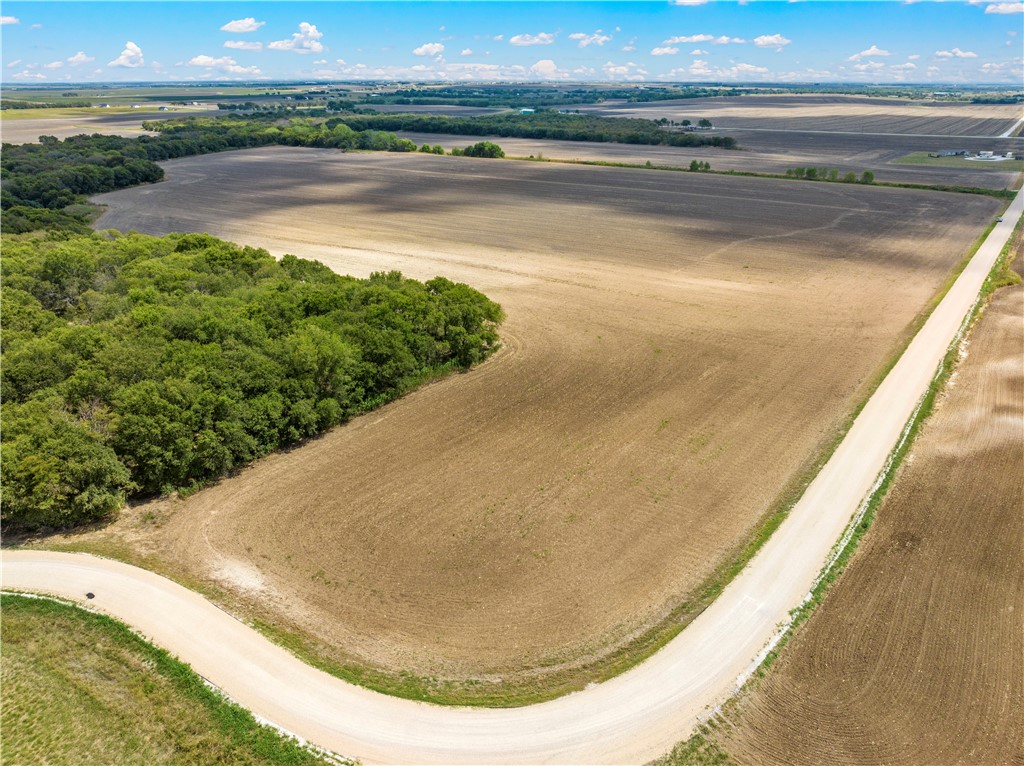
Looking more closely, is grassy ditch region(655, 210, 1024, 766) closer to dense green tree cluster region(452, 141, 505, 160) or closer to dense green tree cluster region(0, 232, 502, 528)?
dense green tree cluster region(0, 232, 502, 528)

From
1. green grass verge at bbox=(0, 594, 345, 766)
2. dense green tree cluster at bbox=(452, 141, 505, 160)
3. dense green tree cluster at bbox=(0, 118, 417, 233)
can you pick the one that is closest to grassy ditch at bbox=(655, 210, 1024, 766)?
green grass verge at bbox=(0, 594, 345, 766)

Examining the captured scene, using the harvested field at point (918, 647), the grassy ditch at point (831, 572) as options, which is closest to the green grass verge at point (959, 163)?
the grassy ditch at point (831, 572)

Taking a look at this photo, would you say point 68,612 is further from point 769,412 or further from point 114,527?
point 769,412

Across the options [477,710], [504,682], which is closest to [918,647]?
[504,682]

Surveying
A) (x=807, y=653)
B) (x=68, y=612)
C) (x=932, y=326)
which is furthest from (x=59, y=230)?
(x=932, y=326)

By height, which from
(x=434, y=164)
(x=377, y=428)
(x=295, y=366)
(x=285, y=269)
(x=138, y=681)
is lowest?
(x=138, y=681)

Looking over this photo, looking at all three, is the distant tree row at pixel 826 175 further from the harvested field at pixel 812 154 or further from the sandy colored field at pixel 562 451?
the sandy colored field at pixel 562 451
